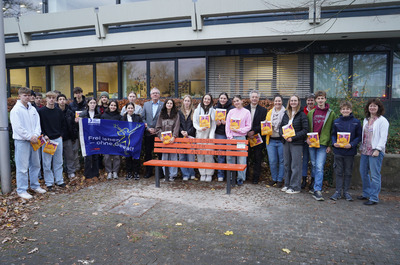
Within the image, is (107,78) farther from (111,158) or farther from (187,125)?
(187,125)

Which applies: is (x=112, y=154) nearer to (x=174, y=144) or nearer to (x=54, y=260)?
(x=174, y=144)

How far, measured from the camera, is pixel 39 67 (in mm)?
20031

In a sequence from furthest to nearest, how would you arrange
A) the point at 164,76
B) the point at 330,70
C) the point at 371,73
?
the point at 164,76 < the point at 330,70 < the point at 371,73

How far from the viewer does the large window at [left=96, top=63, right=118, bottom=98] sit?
60.0ft

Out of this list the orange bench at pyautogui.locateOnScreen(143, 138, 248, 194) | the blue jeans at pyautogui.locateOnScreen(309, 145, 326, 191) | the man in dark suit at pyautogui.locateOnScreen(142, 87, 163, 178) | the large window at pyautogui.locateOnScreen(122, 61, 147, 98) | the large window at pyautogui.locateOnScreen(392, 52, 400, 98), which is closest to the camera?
the blue jeans at pyautogui.locateOnScreen(309, 145, 326, 191)

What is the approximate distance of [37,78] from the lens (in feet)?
66.4

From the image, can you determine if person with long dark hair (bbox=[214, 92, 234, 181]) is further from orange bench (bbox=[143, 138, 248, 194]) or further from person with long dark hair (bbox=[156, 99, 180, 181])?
person with long dark hair (bbox=[156, 99, 180, 181])

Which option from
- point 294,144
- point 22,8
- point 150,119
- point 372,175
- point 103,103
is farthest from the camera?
point 22,8

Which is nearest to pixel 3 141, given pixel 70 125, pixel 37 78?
pixel 70 125

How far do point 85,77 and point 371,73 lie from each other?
16.6 m

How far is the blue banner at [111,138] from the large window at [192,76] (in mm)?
9309

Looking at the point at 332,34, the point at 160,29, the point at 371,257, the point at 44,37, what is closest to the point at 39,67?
the point at 44,37

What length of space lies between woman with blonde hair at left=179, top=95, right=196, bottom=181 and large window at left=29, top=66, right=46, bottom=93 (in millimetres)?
16574

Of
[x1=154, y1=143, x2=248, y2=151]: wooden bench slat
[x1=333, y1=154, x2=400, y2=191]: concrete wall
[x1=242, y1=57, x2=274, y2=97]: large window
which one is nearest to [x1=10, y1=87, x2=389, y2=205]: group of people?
[x1=154, y1=143, x2=248, y2=151]: wooden bench slat
